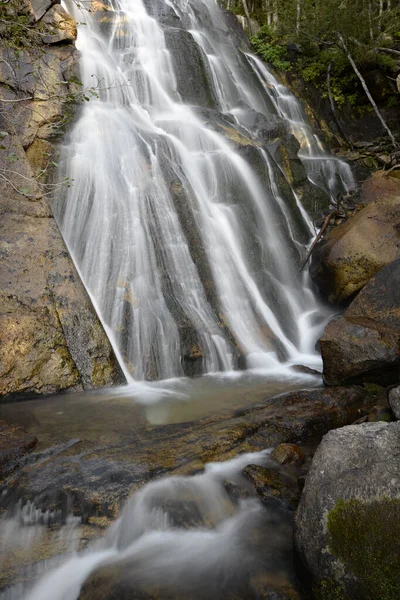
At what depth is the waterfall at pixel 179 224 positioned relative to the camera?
7.25 metres

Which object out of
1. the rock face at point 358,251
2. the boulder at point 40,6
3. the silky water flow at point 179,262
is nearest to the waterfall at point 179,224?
the silky water flow at point 179,262

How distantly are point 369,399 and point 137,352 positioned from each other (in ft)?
11.6

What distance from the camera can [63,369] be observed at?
595cm

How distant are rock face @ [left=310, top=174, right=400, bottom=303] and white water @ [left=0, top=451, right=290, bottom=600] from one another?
5707 mm

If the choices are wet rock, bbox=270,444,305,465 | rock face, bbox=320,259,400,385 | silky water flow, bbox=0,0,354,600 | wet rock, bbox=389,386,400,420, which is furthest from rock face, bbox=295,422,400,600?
rock face, bbox=320,259,400,385

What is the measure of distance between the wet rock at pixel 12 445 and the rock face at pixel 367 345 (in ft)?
12.6

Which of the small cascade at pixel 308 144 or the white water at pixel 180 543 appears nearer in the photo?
the white water at pixel 180 543

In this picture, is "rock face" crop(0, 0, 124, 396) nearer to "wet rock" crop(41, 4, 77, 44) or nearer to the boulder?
"wet rock" crop(41, 4, 77, 44)

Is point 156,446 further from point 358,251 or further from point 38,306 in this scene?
point 358,251

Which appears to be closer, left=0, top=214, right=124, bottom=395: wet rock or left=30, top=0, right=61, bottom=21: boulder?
left=0, top=214, right=124, bottom=395: wet rock

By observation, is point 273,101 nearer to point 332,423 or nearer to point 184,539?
point 332,423

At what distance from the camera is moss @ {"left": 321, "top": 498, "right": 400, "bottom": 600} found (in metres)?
2.15

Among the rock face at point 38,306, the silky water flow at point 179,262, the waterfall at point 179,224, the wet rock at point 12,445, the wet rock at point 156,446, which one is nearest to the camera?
the silky water flow at point 179,262

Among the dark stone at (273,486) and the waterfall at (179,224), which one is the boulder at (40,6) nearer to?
the waterfall at (179,224)
